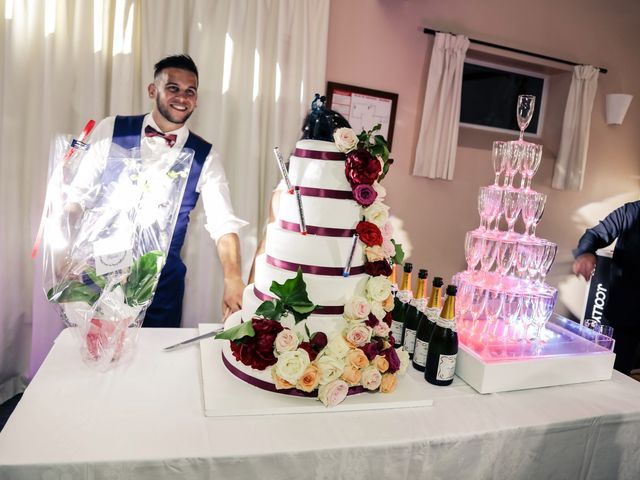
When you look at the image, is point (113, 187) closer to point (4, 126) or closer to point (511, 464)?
point (511, 464)

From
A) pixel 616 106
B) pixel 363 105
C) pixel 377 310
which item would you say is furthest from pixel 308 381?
pixel 616 106

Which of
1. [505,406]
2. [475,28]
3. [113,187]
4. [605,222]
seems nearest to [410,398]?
[505,406]

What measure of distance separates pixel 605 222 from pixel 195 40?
2.65 meters

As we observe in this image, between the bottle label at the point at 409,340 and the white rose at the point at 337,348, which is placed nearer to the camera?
the white rose at the point at 337,348

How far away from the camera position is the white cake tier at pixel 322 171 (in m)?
1.36

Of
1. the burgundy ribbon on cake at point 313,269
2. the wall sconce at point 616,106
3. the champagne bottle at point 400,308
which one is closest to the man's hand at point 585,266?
the champagne bottle at point 400,308

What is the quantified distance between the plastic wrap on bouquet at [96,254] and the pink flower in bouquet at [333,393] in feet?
1.86

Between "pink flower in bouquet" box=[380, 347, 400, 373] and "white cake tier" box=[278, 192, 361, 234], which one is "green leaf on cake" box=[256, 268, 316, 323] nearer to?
"white cake tier" box=[278, 192, 361, 234]

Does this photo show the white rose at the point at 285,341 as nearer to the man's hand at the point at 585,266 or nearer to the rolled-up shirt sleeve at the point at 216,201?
the rolled-up shirt sleeve at the point at 216,201

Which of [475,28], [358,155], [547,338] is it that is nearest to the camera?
[358,155]

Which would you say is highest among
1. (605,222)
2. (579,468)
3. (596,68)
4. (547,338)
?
(596,68)

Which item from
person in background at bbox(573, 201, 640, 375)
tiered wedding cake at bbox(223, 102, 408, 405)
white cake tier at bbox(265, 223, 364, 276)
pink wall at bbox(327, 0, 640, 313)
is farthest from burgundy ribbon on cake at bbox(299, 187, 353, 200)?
pink wall at bbox(327, 0, 640, 313)

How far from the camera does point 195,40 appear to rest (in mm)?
2969

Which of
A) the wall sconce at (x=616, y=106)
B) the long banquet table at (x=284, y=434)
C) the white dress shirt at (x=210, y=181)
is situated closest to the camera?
the long banquet table at (x=284, y=434)
